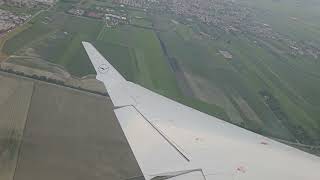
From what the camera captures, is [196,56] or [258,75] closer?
[258,75]

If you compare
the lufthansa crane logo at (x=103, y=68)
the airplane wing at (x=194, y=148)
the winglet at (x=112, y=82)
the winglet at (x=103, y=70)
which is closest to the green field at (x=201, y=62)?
the winglet at (x=103, y=70)

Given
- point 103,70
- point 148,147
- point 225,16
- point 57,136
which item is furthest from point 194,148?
point 225,16

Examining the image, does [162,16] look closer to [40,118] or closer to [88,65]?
[88,65]

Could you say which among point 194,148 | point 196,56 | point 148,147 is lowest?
point 196,56

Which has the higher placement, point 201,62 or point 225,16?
point 225,16

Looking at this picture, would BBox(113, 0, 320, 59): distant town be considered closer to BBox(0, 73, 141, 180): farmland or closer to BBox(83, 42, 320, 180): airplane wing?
BBox(0, 73, 141, 180): farmland

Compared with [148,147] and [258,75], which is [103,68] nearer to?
[148,147]

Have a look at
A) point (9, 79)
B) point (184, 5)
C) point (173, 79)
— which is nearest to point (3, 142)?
point (9, 79)

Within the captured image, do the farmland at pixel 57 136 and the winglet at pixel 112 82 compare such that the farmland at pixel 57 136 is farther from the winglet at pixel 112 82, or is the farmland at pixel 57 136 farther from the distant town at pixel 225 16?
the distant town at pixel 225 16
